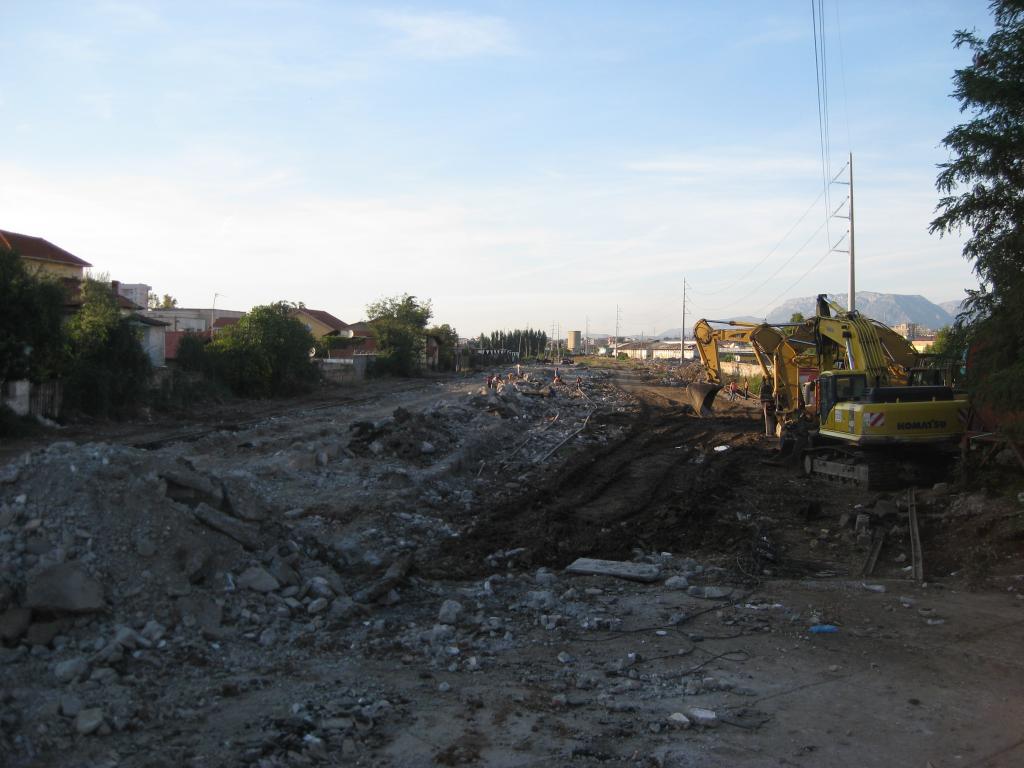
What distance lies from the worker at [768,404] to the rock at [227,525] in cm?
1606

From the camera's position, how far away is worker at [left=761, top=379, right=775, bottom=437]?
21.5 meters

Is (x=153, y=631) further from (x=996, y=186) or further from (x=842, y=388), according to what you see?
(x=842, y=388)

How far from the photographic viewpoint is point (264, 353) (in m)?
37.6

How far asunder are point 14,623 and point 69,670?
0.78 metres

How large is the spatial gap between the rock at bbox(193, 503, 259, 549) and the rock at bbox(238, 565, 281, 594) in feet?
1.63

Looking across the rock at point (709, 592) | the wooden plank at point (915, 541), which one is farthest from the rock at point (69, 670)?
the wooden plank at point (915, 541)

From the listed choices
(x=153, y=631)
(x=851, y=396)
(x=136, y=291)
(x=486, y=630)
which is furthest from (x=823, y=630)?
(x=136, y=291)

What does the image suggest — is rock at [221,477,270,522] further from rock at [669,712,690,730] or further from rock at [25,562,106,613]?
rock at [669,712,690,730]

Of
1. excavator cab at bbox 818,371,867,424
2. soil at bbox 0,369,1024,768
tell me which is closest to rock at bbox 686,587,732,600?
soil at bbox 0,369,1024,768

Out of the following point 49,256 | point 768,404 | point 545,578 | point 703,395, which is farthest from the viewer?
point 49,256

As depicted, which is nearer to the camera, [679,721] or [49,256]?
[679,721]

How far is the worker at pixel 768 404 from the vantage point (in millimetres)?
21453

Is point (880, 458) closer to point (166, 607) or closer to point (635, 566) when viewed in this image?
point (635, 566)

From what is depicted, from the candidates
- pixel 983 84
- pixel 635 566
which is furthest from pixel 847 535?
pixel 983 84
